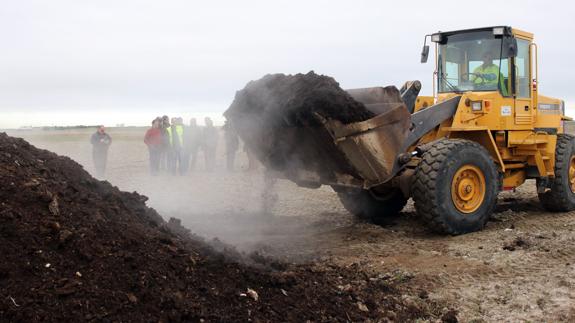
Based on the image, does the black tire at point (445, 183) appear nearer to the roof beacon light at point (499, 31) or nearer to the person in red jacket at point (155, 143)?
the roof beacon light at point (499, 31)

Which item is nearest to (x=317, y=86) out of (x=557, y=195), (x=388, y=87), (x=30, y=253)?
(x=388, y=87)

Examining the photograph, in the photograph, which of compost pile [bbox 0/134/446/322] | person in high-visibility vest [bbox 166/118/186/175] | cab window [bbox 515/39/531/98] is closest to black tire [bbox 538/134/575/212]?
cab window [bbox 515/39/531/98]

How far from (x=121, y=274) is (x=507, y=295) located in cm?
334

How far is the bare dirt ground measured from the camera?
5.08m

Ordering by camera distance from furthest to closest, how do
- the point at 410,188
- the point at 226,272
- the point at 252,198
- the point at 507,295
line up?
the point at 252,198 → the point at 410,188 → the point at 507,295 → the point at 226,272

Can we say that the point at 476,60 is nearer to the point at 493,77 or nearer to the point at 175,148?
the point at 493,77

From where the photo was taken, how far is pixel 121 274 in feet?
13.9

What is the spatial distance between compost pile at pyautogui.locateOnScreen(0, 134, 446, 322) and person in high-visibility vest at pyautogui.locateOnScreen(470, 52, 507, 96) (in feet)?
13.7

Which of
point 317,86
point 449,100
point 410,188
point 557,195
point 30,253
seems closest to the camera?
point 30,253

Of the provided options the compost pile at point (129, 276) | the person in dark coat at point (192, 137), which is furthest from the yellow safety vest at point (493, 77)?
the person in dark coat at point (192, 137)

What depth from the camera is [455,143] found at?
7.27 meters

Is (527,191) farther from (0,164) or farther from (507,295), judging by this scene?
(0,164)

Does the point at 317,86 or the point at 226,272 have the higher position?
the point at 317,86

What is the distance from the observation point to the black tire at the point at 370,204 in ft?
28.6
